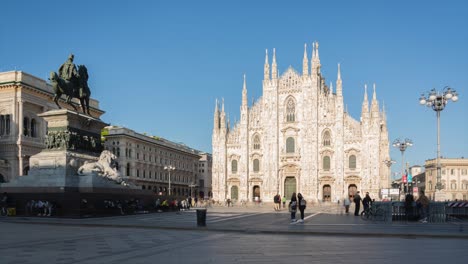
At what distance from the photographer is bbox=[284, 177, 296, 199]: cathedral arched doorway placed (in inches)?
2852

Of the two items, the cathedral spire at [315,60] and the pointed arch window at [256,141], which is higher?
the cathedral spire at [315,60]

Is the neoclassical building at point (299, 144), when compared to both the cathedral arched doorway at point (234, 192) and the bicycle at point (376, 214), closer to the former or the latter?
the cathedral arched doorway at point (234, 192)

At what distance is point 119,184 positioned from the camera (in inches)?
1054

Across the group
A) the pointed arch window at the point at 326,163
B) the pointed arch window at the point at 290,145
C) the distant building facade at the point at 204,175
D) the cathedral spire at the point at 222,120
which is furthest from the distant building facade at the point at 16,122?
the distant building facade at the point at 204,175

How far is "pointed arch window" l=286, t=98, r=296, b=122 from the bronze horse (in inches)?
1857

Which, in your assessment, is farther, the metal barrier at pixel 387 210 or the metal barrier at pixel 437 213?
the metal barrier at pixel 387 210

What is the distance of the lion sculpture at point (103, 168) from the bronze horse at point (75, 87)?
10.5 feet

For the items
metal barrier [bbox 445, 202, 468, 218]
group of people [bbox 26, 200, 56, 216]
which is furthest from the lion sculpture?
metal barrier [bbox 445, 202, 468, 218]

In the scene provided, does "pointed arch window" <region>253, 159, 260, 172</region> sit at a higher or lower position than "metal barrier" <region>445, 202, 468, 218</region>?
higher

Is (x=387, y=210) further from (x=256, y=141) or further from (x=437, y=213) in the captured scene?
(x=256, y=141)

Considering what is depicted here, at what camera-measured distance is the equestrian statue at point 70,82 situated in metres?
25.7

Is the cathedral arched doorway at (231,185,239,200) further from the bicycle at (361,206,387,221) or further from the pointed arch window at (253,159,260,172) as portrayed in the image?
the bicycle at (361,206,387,221)

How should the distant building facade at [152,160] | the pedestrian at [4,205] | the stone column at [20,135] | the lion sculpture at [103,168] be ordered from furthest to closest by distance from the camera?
1. the distant building facade at [152,160]
2. the stone column at [20,135]
3. the lion sculpture at [103,168]
4. the pedestrian at [4,205]

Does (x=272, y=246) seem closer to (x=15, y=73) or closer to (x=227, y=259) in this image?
(x=227, y=259)
